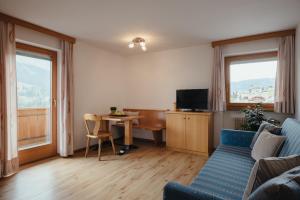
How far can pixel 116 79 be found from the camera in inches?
198

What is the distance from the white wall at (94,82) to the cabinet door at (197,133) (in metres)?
2.19

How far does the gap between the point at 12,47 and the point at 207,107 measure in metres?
3.72

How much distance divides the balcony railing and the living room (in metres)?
0.02

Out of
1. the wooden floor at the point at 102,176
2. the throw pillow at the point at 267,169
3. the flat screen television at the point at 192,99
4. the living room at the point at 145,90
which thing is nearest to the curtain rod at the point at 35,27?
the living room at the point at 145,90

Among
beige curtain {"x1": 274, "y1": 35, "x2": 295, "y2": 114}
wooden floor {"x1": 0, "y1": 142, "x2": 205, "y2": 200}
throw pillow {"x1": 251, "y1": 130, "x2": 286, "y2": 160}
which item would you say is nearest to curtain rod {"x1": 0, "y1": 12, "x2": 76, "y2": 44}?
wooden floor {"x1": 0, "y1": 142, "x2": 205, "y2": 200}

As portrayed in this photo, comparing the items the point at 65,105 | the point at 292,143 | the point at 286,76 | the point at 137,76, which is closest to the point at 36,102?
the point at 65,105

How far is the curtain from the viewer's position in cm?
352

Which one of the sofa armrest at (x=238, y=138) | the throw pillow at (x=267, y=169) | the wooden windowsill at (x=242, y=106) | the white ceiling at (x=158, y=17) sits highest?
the white ceiling at (x=158, y=17)

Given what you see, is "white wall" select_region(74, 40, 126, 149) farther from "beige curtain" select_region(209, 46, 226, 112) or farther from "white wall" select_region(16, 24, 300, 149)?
"beige curtain" select_region(209, 46, 226, 112)

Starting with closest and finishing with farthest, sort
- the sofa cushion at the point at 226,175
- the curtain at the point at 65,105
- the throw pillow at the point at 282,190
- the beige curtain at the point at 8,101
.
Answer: the throw pillow at the point at 282,190 < the sofa cushion at the point at 226,175 < the beige curtain at the point at 8,101 < the curtain at the point at 65,105

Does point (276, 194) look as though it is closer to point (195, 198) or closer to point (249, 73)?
point (195, 198)

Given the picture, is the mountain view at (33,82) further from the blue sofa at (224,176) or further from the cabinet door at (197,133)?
the blue sofa at (224,176)

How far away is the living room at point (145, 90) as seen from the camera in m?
2.36

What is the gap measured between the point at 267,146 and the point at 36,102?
3.71 meters
